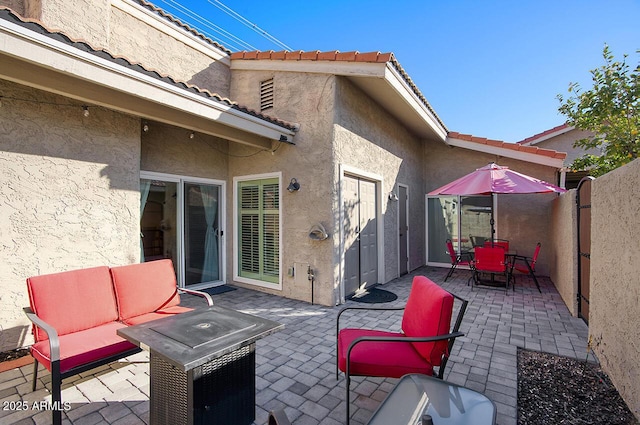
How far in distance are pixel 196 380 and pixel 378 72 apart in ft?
19.1

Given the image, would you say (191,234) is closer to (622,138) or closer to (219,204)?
(219,204)

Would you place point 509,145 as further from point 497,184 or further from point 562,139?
point 562,139

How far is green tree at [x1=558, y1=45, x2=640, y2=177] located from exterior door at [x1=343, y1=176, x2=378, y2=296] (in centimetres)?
460

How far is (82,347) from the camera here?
2.96m

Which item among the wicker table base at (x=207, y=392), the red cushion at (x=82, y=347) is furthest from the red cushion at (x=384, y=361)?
the red cushion at (x=82, y=347)

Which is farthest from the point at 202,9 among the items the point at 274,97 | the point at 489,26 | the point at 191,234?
the point at 489,26

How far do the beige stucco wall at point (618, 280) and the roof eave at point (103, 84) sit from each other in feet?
17.7

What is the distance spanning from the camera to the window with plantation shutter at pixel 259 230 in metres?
6.96

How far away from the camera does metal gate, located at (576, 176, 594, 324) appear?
4.82 m

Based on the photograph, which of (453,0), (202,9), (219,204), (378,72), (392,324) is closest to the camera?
(392,324)

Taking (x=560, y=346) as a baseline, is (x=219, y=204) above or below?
above

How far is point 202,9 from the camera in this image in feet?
27.0

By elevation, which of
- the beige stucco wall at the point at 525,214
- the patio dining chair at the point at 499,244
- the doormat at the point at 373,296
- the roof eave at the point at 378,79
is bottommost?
the doormat at the point at 373,296

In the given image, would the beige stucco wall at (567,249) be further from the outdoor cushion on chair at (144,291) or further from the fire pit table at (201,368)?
the outdoor cushion on chair at (144,291)
